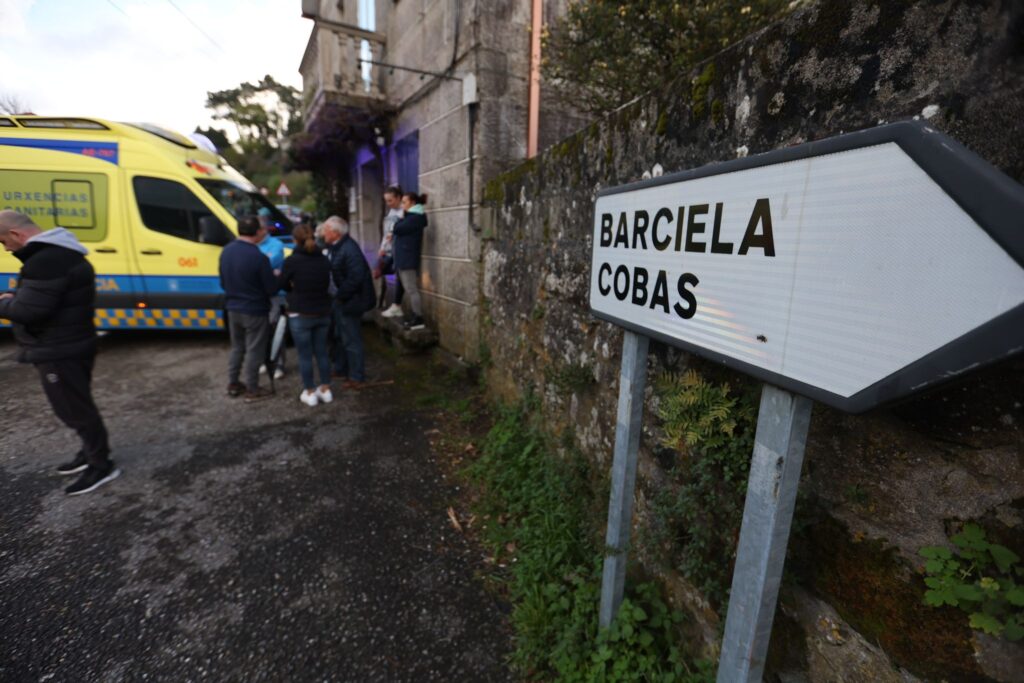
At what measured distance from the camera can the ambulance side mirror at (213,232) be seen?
571 cm

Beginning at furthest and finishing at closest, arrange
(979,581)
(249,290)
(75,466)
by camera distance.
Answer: (249,290)
(75,466)
(979,581)

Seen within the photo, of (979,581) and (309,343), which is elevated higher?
(979,581)

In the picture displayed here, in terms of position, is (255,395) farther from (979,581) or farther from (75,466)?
(979,581)

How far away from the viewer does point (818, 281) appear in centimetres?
76

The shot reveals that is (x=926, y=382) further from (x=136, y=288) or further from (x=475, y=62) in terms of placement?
(x=136, y=288)

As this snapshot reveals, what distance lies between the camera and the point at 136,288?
576 cm

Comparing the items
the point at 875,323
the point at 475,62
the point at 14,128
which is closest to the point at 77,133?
the point at 14,128

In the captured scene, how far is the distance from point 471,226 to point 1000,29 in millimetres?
4281

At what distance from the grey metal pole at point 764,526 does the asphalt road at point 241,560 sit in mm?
1234

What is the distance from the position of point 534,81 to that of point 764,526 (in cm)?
517

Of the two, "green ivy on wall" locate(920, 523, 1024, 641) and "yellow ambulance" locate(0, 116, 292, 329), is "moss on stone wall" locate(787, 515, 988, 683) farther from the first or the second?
"yellow ambulance" locate(0, 116, 292, 329)

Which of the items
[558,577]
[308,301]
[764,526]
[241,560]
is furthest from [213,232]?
[764,526]

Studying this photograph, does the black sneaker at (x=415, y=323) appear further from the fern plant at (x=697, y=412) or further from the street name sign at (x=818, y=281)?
the street name sign at (x=818, y=281)

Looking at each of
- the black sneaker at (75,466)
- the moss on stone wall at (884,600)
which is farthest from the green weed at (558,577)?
the black sneaker at (75,466)
